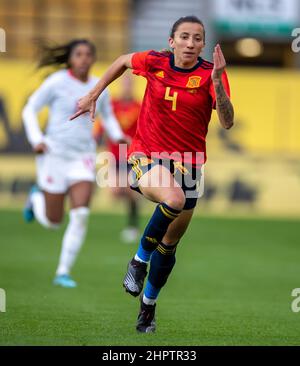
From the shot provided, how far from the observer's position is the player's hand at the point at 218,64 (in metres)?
6.82

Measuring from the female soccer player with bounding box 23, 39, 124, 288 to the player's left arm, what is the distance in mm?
3619

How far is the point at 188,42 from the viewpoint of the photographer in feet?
24.1

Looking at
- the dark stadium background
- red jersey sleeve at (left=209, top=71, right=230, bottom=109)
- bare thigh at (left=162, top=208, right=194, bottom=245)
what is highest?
red jersey sleeve at (left=209, top=71, right=230, bottom=109)

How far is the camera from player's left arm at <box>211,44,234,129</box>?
6.84 meters

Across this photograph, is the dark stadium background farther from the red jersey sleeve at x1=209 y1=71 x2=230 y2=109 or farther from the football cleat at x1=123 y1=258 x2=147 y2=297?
the red jersey sleeve at x1=209 y1=71 x2=230 y2=109

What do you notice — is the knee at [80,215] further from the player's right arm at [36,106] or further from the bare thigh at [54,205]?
the player's right arm at [36,106]

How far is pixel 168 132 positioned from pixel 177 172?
0.31m

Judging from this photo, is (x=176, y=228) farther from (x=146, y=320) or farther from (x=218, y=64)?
(x=218, y=64)

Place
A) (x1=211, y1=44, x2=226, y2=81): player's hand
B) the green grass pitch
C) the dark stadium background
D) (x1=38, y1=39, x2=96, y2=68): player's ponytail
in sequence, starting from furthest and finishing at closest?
(x1=38, y1=39, x2=96, y2=68): player's ponytail
the dark stadium background
the green grass pitch
(x1=211, y1=44, x2=226, y2=81): player's hand

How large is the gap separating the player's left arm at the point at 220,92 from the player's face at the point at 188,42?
404mm

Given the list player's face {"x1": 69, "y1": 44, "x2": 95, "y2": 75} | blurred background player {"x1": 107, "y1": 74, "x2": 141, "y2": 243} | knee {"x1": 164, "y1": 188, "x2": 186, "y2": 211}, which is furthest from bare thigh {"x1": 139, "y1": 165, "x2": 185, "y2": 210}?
blurred background player {"x1": 107, "y1": 74, "x2": 141, "y2": 243}

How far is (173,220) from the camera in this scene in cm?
730

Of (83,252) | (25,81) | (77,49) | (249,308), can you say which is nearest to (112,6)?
(25,81)

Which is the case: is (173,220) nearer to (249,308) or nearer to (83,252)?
(249,308)
